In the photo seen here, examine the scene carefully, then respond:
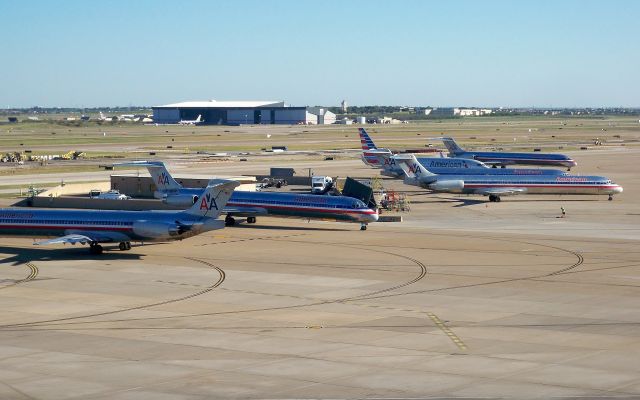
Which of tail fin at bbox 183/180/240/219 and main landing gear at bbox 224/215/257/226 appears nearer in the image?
tail fin at bbox 183/180/240/219

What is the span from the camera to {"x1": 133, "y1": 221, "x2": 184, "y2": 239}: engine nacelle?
65375 mm

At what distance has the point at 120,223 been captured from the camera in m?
67.1

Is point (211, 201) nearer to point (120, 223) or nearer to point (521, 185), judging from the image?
point (120, 223)

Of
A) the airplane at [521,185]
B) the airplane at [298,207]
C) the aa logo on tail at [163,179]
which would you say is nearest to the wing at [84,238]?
the airplane at [298,207]

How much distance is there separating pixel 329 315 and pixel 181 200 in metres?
42.8

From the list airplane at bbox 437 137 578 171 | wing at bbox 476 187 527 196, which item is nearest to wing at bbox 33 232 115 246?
wing at bbox 476 187 527 196

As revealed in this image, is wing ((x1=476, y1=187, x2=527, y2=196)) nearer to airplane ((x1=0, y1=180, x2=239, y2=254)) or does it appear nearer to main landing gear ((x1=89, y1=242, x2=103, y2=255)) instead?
airplane ((x1=0, y1=180, x2=239, y2=254))

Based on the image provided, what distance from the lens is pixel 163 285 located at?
5669 cm

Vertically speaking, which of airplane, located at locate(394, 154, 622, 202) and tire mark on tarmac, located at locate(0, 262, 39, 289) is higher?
airplane, located at locate(394, 154, 622, 202)

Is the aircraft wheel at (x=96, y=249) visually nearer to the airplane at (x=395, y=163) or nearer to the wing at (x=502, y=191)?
the wing at (x=502, y=191)

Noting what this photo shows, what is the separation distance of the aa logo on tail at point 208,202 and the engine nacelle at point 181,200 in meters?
22.1

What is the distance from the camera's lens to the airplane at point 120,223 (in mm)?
65688

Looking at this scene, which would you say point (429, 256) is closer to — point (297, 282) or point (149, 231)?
point (297, 282)

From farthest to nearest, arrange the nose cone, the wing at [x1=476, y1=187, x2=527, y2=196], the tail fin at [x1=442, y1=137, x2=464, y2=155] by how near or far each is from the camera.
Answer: the tail fin at [x1=442, y1=137, x2=464, y2=155] < the wing at [x1=476, y1=187, x2=527, y2=196] < the nose cone
